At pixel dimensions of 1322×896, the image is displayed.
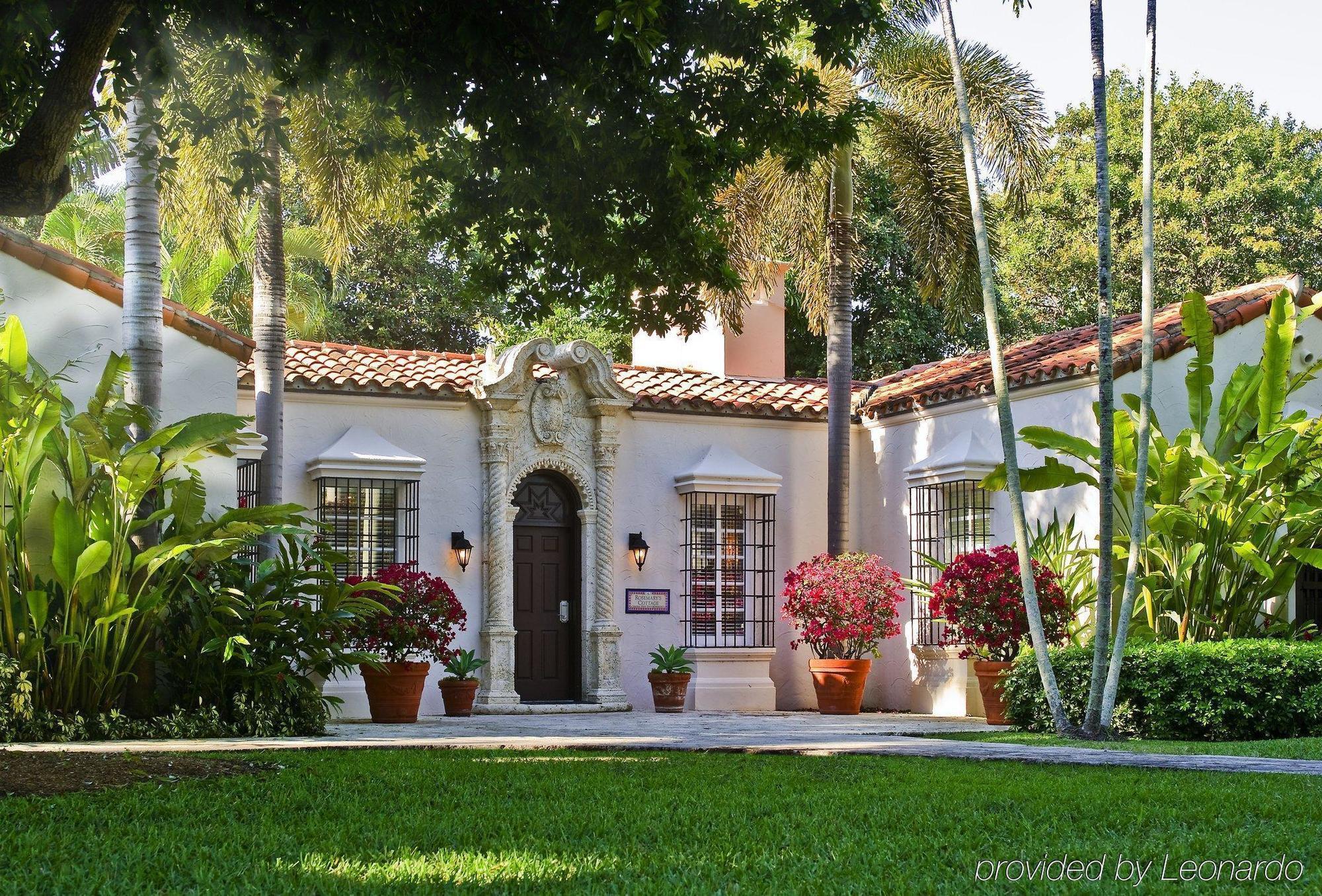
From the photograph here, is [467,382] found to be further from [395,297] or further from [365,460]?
[395,297]

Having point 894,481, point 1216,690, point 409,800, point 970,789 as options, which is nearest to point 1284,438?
point 1216,690

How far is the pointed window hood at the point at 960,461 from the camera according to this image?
52.4 feet

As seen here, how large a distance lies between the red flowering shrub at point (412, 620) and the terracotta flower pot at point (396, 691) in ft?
0.41

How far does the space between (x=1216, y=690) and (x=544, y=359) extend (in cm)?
824

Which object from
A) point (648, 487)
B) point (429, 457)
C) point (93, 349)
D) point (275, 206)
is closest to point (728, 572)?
point (648, 487)

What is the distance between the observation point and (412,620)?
13719mm

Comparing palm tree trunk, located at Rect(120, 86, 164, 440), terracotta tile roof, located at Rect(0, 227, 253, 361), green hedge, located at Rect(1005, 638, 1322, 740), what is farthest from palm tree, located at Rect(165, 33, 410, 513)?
green hedge, located at Rect(1005, 638, 1322, 740)

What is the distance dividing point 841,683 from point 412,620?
17.0 ft

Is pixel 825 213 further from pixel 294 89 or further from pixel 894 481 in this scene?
pixel 294 89

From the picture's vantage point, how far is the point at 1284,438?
12.3m

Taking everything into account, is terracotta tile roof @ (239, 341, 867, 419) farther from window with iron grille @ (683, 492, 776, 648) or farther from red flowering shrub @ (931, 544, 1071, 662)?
red flowering shrub @ (931, 544, 1071, 662)

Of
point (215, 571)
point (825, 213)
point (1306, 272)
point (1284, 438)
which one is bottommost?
point (215, 571)

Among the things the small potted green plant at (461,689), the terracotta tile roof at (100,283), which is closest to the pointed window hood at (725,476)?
the small potted green plant at (461,689)

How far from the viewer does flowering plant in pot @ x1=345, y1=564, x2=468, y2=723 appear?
1362cm
